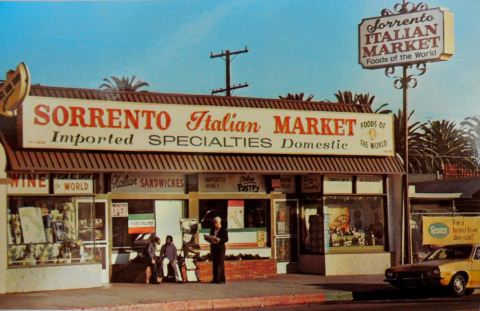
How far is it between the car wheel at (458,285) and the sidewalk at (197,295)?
180cm

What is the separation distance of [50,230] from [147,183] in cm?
285

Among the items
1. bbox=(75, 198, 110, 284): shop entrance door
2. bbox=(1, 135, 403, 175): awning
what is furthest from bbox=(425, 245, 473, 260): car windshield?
bbox=(75, 198, 110, 284): shop entrance door

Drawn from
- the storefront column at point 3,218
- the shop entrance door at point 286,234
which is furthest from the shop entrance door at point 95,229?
the shop entrance door at point 286,234

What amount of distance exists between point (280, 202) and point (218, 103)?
3.37 meters

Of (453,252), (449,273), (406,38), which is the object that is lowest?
(449,273)

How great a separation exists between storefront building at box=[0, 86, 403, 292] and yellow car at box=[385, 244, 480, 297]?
4.34 metres

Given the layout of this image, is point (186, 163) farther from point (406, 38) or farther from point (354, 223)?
point (406, 38)

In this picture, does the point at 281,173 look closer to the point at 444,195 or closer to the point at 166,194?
the point at 166,194

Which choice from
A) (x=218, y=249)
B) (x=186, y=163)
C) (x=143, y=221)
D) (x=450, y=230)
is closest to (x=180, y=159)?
(x=186, y=163)

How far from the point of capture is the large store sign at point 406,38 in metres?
24.0

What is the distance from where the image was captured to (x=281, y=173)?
22031mm

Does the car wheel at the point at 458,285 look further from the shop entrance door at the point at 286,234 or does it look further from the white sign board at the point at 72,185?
the white sign board at the point at 72,185

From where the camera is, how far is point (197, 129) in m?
20.9

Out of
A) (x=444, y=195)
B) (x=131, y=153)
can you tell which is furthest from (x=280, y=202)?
(x=444, y=195)
